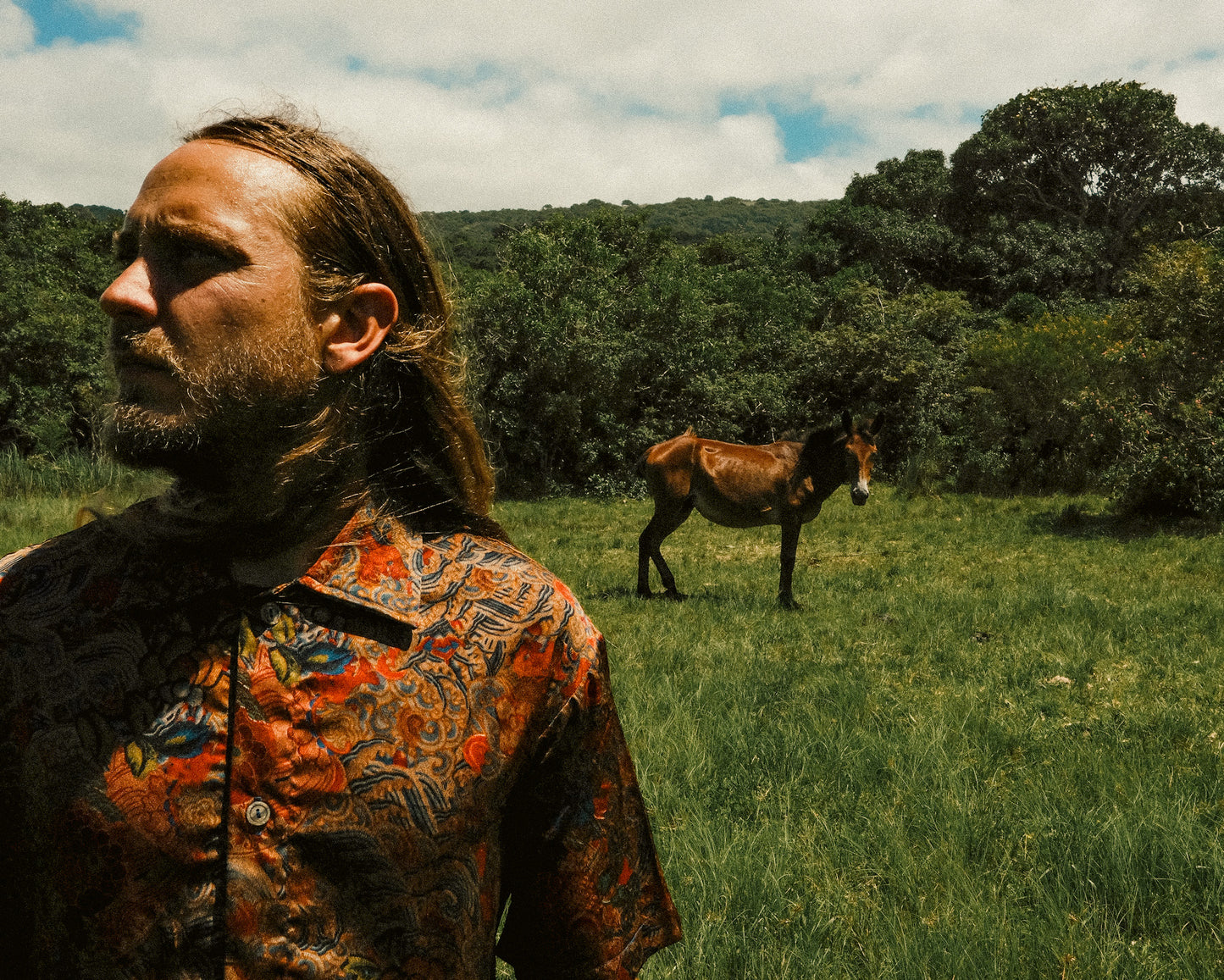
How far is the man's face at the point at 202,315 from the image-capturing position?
1.19 metres

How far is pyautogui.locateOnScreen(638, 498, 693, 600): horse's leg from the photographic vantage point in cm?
946

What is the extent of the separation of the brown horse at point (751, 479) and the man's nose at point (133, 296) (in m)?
8.22

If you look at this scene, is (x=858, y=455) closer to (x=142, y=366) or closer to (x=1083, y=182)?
(x=142, y=366)

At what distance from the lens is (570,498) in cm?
1953

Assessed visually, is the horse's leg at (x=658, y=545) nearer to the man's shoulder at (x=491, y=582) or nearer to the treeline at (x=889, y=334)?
the treeline at (x=889, y=334)

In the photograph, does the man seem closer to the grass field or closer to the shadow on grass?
the grass field

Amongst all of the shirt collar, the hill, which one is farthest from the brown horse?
the hill

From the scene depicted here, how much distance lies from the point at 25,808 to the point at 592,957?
0.74 m

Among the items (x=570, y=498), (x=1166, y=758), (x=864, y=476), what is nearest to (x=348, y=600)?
(x=1166, y=758)

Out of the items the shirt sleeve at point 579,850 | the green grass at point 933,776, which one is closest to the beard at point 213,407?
the shirt sleeve at point 579,850

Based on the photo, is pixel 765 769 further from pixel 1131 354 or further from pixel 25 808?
pixel 1131 354

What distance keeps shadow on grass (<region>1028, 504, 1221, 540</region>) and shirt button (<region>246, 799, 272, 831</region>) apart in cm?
1378

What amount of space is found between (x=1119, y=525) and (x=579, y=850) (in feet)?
47.1

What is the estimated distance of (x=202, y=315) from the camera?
3.91 feet
